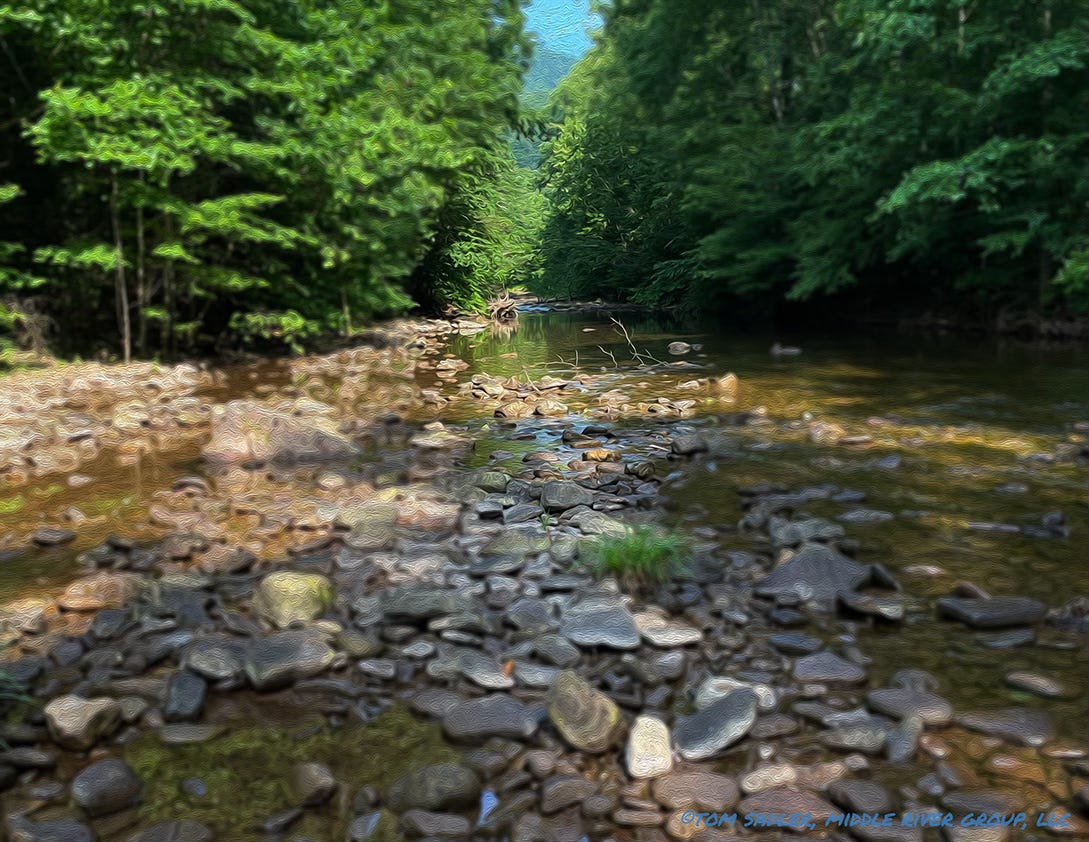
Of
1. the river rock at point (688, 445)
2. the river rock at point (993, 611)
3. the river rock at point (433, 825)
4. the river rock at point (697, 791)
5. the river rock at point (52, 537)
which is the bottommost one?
the river rock at point (433, 825)

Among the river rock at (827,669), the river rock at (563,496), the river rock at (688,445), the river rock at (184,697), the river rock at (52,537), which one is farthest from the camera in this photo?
the river rock at (688,445)

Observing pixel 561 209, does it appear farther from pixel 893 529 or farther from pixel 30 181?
pixel 893 529

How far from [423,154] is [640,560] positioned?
1154cm

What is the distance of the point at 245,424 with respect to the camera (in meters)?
6.76

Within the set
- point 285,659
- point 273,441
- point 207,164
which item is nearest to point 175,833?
point 285,659

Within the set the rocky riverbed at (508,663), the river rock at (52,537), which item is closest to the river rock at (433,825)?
the rocky riverbed at (508,663)

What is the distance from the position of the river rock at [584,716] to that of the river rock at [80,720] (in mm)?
1417

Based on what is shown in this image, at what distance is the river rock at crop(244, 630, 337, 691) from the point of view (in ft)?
9.15

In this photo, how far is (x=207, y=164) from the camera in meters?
11.9

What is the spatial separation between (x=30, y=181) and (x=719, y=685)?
41.6 feet

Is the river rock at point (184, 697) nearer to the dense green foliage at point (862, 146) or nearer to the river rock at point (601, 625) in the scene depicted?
the river rock at point (601, 625)

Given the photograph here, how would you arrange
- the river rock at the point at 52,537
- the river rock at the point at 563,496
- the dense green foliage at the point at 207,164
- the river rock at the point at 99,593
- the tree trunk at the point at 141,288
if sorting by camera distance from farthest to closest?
the tree trunk at the point at 141,288, the dense green foliage at the point at 207,164, the river rock at the point at 563,496, the river rock at the point at 52,537, the river rock at the point at 99,593

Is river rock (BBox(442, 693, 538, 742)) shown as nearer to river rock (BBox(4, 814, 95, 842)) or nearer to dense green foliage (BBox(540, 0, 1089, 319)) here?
river rock (BBox(4, 814, 95, 842))

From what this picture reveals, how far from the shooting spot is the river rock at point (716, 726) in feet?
7.77
